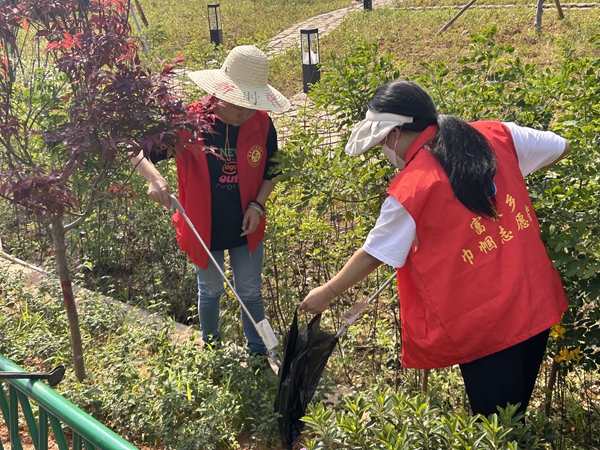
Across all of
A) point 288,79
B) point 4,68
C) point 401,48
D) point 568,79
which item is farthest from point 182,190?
point 401,48

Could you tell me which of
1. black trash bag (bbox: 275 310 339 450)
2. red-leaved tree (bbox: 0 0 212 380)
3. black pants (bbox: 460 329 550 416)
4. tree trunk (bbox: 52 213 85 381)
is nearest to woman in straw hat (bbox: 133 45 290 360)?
red-leaved tree (bbox: 0 0 212 380)

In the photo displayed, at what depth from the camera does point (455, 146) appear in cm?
234

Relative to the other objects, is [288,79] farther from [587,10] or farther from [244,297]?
[244,297]

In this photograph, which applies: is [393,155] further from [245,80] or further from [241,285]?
[241,285]

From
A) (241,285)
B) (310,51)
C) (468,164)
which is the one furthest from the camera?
(310,51)

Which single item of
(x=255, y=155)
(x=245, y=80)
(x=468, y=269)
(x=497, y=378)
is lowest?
(x=497, y=378)

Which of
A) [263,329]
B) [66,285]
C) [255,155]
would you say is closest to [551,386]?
[263,329]

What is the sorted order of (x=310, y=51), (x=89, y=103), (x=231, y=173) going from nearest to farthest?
(x=89, y=103) → (x=231, y=173) → (x=310, y=51)

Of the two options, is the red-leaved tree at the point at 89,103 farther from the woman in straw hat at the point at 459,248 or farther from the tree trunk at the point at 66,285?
the woman in straw hat at the point at 459,248

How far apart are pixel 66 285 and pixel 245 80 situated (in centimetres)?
131

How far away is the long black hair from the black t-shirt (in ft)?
3.40

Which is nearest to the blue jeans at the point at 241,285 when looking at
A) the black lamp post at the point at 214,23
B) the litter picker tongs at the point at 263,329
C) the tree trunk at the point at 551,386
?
the litter picker tongs at the point at 263,329

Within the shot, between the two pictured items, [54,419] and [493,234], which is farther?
[493,234]

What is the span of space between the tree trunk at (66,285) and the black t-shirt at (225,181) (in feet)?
1.79
